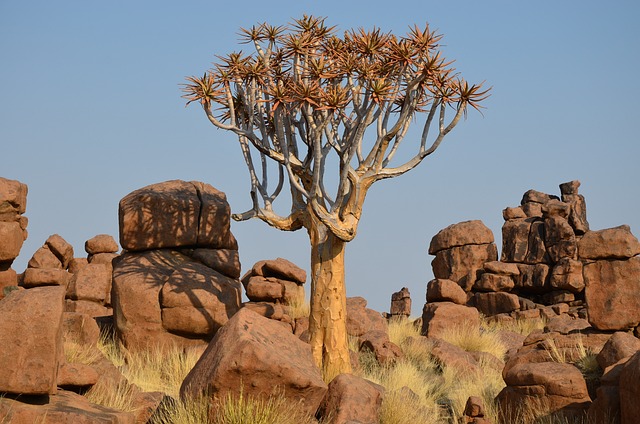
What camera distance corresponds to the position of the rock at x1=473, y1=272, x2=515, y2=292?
29.2 meters

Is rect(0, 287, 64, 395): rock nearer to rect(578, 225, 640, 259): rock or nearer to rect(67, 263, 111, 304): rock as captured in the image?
rect(578, 225, 640, 259): rock

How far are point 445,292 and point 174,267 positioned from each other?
8.89m

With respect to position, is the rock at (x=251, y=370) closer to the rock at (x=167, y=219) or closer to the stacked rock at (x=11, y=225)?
the rock at (x=167, y=219)

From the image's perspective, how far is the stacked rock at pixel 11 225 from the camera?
81.3 feet

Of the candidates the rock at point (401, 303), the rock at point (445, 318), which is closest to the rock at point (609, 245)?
the rock at point (445, 318)

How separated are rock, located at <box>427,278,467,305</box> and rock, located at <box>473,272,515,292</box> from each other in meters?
5.55

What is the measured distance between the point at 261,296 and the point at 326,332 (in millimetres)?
5900

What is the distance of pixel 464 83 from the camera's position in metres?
16.5

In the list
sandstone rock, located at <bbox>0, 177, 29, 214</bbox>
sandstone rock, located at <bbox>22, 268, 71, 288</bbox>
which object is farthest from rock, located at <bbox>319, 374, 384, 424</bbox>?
sandstone rock, located at <bbox>0, 177, 29, 214</bbox>

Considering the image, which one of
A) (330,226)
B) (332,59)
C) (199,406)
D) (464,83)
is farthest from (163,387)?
(464,83)

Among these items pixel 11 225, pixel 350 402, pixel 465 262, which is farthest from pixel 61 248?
pixel 350 402

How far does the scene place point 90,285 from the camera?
907 inches

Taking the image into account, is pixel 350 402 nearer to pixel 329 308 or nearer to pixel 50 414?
pixel 50 414

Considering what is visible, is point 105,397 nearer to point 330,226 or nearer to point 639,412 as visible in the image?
point 330,226
